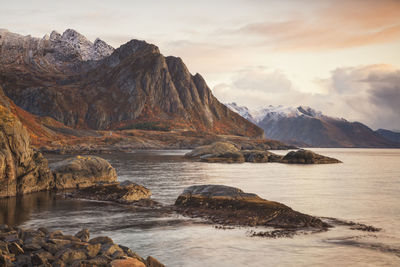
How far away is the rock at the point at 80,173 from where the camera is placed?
4566 cm

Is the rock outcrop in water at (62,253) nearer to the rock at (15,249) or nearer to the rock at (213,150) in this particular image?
the rock at (15,249)

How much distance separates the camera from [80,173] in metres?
46.9

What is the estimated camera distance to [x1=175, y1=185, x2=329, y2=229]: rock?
88.7 ft

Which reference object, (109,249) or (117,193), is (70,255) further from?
(117,193)

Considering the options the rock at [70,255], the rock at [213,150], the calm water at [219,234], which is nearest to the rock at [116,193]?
the calm water at [219,234]

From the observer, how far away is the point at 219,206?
31.1m

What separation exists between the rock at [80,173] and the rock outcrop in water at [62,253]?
87.5 ft

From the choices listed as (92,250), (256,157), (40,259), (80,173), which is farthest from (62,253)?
(256,157)

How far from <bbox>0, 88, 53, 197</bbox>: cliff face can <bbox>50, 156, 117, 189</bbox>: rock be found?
245cm

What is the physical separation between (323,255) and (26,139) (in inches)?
1291

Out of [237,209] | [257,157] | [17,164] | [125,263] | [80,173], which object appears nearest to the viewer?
[125,263]

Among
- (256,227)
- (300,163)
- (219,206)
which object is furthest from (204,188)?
(300,163)

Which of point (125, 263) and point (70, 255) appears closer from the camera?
point (125, 263)

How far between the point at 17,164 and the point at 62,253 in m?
26.6
